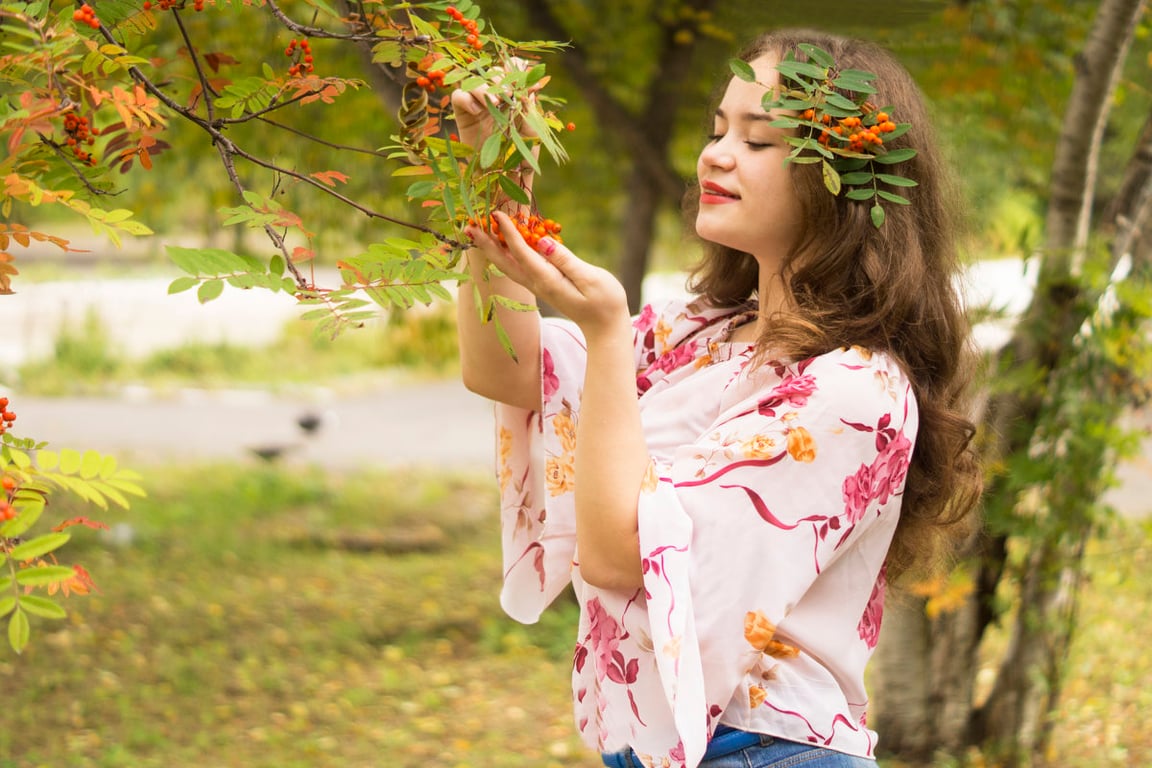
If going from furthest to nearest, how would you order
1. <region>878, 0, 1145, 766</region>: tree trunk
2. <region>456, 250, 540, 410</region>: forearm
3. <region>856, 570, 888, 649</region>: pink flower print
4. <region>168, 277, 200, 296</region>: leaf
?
<region>878, 0, 1145, 766</region>: tree trunk → <region>456, 250, 540, 410</region>: forearm → <region>856, 570, 888, 649</region>: pink flower print → <region>168, 277, 200, 296</region>: leaf

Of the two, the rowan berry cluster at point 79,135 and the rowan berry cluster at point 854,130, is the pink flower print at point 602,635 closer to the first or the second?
the rowan berry cluster at point 854,130

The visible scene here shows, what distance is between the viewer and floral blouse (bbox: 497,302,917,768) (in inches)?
58.2

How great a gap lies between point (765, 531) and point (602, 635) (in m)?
0.33

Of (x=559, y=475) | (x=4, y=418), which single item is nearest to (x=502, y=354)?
(x=559, y=475)

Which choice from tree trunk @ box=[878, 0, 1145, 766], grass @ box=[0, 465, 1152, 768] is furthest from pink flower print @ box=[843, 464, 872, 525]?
grass @ box=[0, 465, 1152, 768]

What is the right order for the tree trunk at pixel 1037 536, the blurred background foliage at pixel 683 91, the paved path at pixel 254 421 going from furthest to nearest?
the paved path at pixel 254 421, the blurred background foliage at pixel 683 91, the tree trunk at pixel 1037 536

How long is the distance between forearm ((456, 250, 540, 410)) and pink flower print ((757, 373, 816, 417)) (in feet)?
1.44

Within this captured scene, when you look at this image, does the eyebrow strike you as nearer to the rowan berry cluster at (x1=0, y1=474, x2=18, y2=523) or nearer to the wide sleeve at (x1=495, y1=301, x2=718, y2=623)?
the wide sleeve at (x1=495, y1=301, x2=718, y2=623)

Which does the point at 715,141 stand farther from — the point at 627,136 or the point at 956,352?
the point at 627,136

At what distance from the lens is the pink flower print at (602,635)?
65.4 inches

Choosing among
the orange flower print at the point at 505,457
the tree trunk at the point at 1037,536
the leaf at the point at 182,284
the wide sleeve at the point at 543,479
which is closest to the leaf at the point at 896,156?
the wide sleeve at the point at 543,479

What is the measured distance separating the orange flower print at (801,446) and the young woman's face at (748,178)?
13.0 inches

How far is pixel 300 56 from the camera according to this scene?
154 cm

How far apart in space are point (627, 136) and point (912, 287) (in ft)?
11.3
